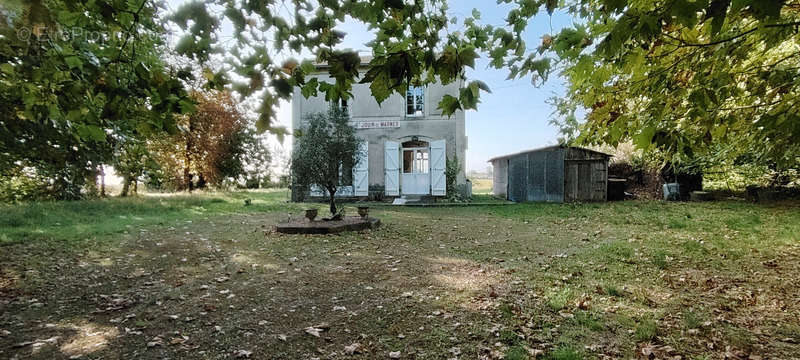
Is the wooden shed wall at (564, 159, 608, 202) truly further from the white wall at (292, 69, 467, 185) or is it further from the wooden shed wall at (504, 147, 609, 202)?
the white wall at (292, 69, 467, 185)

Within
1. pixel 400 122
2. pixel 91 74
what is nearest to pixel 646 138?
pixel 91 74

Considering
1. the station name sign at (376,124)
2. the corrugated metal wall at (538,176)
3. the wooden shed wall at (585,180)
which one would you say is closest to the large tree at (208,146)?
the station name sign at (376,124)

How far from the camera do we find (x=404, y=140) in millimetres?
14281

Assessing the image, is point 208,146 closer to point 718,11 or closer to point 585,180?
point 585,180

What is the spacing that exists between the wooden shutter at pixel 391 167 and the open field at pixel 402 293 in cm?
661

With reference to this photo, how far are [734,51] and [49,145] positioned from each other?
909 centimetres

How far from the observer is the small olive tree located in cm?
955

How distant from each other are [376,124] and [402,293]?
11.0m

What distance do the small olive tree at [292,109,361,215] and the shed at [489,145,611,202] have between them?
A: 7976 mm

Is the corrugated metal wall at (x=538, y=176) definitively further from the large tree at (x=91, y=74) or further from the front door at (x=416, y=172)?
the large tree at (x=91, y=74)

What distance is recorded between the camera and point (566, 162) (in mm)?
14398

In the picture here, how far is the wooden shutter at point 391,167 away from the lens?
46.6 feet

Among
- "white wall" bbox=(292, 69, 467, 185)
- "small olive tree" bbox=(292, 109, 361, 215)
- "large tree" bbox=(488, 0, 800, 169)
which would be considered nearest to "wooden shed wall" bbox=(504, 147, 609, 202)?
"white wall" bbox=(292, 69, 467, 185)

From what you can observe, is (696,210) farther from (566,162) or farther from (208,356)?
(208,356)
